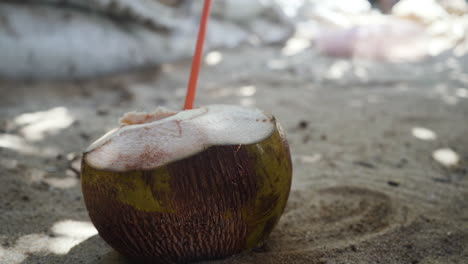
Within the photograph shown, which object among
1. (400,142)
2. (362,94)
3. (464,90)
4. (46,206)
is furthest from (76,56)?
(464,90)

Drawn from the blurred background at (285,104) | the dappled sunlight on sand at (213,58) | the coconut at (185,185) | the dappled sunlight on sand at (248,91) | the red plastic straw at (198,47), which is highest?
the red plastic straw at (198,47)

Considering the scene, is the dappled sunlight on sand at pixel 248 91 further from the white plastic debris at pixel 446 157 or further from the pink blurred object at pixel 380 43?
the white plastic debris at pixel 446 157

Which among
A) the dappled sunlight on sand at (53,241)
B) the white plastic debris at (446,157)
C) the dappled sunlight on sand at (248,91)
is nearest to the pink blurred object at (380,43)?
the dappled sunlight on sand at (248,91)

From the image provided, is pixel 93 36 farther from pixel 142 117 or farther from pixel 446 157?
pixel 446 157

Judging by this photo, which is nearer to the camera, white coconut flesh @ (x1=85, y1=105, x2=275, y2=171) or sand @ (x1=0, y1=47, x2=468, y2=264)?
white coconut flesh @ (x1=85, y1=105, x2=275, y2=171)

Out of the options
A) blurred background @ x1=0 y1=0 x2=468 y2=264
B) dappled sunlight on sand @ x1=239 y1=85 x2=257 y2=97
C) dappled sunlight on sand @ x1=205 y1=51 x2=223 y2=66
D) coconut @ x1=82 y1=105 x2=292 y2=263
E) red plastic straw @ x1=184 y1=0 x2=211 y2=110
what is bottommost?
dappled sunlight on sand @ x1=239 y1=85 x2=257 y2=97

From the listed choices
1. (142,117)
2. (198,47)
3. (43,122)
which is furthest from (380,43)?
(142,117)

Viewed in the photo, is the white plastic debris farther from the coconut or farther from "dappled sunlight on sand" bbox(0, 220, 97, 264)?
"dappled sunlight on sand" bbox(0, 220, 97, 264)

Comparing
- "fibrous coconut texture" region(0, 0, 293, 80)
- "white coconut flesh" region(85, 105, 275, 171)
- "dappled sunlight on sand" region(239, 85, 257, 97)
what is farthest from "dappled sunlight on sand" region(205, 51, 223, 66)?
"white coconut flesh" region(85, 105, 275, 171)

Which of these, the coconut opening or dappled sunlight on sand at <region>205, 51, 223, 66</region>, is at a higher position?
the coconut opening
